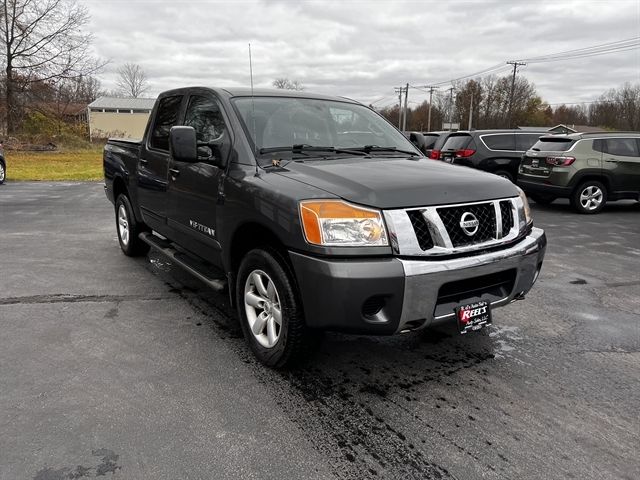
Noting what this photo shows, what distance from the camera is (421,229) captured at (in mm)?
2793

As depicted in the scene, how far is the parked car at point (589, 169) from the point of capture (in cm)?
1045

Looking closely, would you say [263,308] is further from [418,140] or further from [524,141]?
[524,141]

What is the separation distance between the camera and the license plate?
2914mm

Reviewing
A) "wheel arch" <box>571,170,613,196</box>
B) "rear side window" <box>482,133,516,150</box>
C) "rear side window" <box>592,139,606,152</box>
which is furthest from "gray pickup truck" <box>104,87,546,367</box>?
"rear side window" <box>482,133,516,150</box>

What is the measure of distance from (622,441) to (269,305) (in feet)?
6.91

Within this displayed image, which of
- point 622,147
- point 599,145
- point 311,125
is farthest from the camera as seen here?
point 622,147

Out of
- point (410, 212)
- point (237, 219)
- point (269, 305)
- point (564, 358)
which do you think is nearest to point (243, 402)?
point (269, 305)

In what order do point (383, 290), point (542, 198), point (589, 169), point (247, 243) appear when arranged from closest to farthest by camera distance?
point (383, 290) → point (247, 243) → point (589, 169) → point (542, 198)

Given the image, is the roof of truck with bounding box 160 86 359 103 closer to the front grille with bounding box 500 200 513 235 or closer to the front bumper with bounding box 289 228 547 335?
the front bumper with bounding box 289 228 547 335

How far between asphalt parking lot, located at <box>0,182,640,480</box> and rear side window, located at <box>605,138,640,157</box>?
270 inches

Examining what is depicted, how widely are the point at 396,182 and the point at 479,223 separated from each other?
57cm

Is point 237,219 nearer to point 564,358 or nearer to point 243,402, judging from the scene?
point 243,402

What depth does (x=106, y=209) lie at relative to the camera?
1034 cm

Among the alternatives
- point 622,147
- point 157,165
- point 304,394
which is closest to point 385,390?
point 304,394
